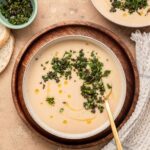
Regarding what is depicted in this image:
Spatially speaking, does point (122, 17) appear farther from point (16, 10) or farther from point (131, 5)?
point (16, 10)

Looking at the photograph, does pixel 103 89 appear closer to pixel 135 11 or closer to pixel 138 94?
pixel 138 94

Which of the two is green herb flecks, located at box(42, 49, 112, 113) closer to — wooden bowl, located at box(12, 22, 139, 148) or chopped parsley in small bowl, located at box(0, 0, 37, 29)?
wooden bowl, located at box(12, 22, 139, 148)

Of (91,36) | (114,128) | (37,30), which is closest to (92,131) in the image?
(114,128)

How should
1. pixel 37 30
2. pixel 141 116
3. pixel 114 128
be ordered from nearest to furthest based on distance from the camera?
pixel 114 128 < pixel 141 116 < pixel 37 30

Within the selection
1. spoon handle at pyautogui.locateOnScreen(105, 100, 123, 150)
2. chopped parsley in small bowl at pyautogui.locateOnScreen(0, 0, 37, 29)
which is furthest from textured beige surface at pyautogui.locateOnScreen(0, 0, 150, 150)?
spoon handle at pyautogui.locateOnScreen(105, 100, 123, 150)

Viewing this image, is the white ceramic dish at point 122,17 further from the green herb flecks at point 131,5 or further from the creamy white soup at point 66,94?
the creamy white soup at point 66,94

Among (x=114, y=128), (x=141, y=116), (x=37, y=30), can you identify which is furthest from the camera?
(x=37, y=30)

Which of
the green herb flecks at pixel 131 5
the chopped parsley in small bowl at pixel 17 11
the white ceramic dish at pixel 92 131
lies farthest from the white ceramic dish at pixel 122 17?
the chopped parsley in small bowl at pixel 17 11

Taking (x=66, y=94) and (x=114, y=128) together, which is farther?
(x=66, y=94)
